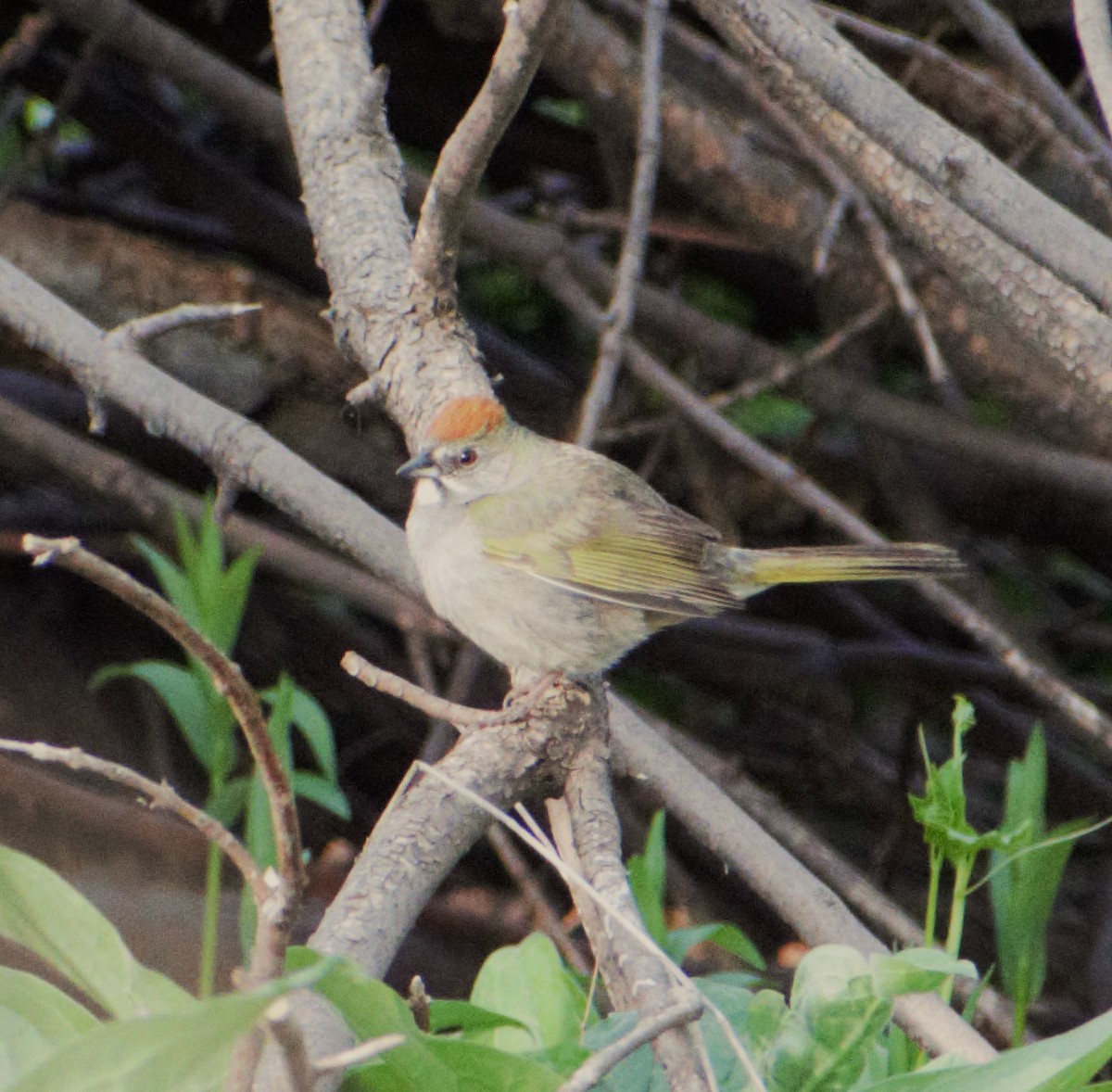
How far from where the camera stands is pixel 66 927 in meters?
1.17

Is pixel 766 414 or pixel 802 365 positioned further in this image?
pixel 766 414

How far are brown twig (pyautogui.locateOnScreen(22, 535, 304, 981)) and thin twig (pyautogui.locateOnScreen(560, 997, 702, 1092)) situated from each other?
0.81 ft

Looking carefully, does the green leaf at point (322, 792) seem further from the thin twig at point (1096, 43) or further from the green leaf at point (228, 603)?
the thin twig at point (1096, 43)

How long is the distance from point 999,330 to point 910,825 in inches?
55.4

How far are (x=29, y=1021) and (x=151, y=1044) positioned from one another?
34cm

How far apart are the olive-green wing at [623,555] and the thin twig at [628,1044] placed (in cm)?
185

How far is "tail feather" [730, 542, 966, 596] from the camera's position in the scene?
10.0 feet

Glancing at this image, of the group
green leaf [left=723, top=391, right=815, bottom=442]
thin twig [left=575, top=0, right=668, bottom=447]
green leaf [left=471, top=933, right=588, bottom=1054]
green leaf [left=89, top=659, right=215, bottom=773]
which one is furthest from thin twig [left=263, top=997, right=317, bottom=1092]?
green leaf [left=723, top=391, right=815, bottom=442]

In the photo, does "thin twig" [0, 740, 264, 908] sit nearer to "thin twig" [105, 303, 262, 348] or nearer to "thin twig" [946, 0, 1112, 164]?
"thin twig" [105, 303, 262, 348]

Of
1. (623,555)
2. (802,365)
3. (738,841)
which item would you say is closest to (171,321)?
(623,555)

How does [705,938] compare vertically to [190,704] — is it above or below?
above

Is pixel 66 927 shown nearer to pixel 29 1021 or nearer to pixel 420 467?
pixel 29 1021

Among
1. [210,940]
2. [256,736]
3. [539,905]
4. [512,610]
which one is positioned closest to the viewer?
[256,736]

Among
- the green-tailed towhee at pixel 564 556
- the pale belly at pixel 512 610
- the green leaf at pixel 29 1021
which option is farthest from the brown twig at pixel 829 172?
the green leaf at pixel 29 1021
